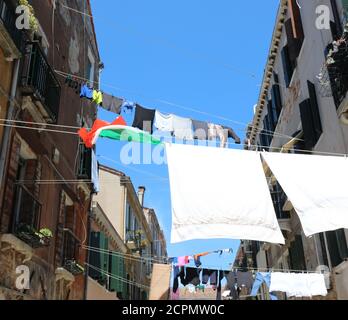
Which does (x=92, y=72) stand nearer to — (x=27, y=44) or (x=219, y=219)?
(x=27, y=44)

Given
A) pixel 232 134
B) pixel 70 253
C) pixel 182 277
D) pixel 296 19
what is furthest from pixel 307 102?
pixel 70 253

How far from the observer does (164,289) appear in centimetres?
1052

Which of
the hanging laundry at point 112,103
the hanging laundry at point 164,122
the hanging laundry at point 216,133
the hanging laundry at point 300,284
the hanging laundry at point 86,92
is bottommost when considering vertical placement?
the hanging laundry at point 300,284

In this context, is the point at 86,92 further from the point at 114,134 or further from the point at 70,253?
the point at 70,253

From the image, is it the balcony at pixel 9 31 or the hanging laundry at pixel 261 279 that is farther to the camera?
the hanging laundry at pixel 261 279

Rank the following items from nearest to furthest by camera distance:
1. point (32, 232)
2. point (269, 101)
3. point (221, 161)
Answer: point (221, 161) → point (32, 232) → point (269, 101)

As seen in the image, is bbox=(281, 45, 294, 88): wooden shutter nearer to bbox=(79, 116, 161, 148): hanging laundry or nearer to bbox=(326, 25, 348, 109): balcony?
bbox=(326, 25, 348, 109): balcony

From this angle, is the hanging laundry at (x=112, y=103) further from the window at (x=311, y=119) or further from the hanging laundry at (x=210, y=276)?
the hanging laundry at (x=210, y=276)

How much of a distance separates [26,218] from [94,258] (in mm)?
6649

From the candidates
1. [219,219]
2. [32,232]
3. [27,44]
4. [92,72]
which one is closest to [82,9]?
[92,72]

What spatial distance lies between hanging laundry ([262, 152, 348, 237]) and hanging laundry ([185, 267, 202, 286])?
723 centimetres

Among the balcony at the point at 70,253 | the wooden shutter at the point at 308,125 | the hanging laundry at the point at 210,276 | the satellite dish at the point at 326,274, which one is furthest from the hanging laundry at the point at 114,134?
the hanging laundry at the point at 210,276

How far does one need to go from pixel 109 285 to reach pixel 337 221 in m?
12.4

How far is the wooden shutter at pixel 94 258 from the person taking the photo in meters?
14.5
